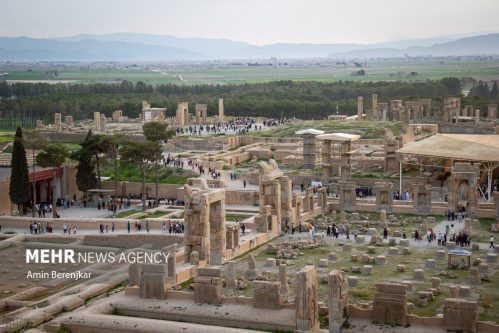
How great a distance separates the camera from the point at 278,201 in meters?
47.6

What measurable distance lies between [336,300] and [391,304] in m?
1.94

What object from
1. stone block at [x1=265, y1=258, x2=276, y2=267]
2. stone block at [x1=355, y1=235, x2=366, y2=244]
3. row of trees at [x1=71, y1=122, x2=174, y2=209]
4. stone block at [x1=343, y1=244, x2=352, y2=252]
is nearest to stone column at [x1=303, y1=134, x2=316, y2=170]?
row of trees at [x1=71, y1=122, x2=174, y2=209]

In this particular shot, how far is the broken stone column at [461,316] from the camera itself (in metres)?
29.3

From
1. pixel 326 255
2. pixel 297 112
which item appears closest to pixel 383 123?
pixel 297 112

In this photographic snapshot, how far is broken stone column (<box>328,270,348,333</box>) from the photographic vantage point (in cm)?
2980

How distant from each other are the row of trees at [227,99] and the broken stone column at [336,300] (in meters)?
78.9

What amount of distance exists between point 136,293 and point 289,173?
3117 cm

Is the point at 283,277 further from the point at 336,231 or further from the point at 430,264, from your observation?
the point at 336,231

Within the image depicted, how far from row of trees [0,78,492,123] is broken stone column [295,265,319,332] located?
78.8m

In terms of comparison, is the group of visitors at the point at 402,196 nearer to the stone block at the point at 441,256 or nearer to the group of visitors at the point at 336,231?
the group of visitors at the point at 336,231

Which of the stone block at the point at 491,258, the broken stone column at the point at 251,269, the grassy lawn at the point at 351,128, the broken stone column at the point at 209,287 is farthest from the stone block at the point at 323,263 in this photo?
the grassy lawn at the point at 351,128

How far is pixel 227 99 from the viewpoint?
Answer: 12169 centimetres

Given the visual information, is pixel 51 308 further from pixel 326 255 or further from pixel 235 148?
pixel 235 148

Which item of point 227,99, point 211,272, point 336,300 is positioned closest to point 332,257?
point 211,272
